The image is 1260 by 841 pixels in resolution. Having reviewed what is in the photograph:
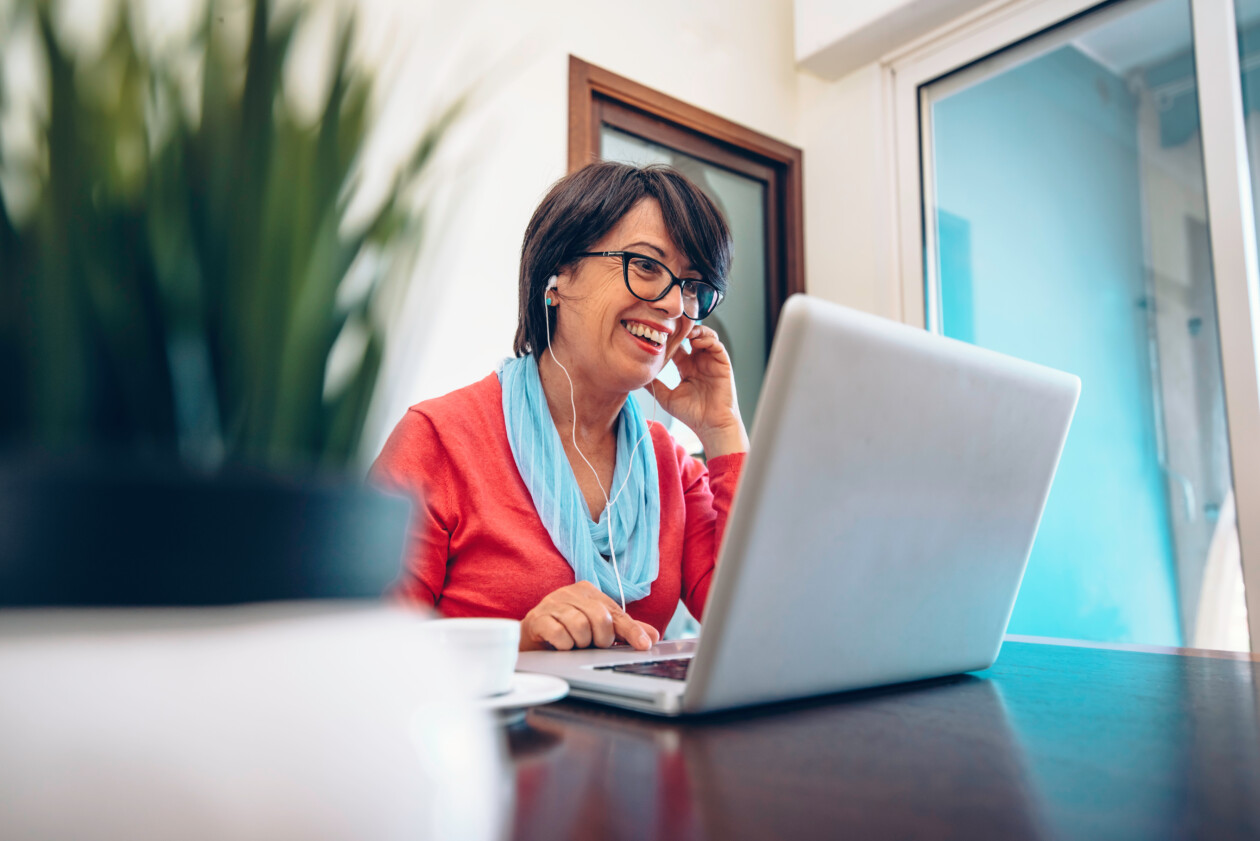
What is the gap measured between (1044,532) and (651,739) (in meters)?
2.33

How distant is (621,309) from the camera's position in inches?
55.4

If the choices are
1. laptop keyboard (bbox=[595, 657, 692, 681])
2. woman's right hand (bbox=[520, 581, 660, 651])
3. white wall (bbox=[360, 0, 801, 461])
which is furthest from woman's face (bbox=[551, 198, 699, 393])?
laptop keyboard (bbox=[595, 657, 692, 681])

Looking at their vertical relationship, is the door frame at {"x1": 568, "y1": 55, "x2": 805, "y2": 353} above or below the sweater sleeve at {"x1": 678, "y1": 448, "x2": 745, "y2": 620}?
above

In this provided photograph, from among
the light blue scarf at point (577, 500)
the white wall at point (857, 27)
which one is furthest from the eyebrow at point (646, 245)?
the white wall at point (857, 27)

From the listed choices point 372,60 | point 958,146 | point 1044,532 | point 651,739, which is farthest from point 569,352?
point 958,146

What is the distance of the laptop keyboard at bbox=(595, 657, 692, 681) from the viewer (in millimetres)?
583

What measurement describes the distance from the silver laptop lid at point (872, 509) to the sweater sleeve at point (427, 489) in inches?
28.2

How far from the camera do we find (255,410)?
0.22 meters

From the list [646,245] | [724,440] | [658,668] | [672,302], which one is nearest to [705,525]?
[724,440]

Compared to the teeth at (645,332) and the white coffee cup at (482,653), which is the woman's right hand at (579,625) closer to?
the white coffee cup at (482,653)

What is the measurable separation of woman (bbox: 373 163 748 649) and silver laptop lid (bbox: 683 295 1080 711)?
2.23 feet

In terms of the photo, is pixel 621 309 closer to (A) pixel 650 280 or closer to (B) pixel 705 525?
(A) pixel 650 280

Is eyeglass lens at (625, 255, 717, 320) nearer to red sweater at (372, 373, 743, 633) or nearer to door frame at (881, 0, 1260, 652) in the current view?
red sweater at (372, 373, 743, 633)

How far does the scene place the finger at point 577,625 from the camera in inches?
34.1
